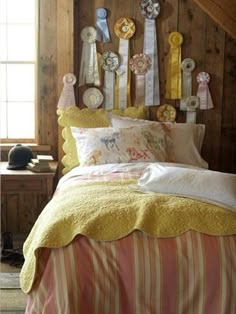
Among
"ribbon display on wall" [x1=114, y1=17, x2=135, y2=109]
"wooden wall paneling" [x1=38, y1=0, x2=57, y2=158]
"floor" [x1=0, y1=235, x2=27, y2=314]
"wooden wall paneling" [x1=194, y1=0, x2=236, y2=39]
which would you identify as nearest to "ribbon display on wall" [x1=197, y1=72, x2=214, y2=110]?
"wooden wall paneling" [x1=194, y1=0, x2=236, y2=39]

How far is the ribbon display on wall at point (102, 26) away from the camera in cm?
368

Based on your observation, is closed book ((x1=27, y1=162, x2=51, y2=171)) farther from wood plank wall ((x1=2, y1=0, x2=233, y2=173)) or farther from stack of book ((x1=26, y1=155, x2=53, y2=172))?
wood plank wall ((x1=2, y1=0, x2=233, y2=173))

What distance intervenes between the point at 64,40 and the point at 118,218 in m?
2.15

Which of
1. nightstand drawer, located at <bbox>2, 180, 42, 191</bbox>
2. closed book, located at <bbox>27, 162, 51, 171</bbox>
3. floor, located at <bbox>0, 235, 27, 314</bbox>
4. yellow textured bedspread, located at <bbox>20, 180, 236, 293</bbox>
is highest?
closed book, located at <bbox>27, 162, 51, 171</bbox>

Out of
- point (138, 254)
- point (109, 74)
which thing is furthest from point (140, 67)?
point (138, 254)

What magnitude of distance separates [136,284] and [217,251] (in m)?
0.36

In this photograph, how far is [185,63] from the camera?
3.77m

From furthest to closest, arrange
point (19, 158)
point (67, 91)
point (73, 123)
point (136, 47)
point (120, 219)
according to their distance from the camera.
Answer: point (136, 47) < point (67, 91) < point (73, 123) < point (19, 158) < point (120, 219)

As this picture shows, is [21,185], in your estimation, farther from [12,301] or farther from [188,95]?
[188,95]

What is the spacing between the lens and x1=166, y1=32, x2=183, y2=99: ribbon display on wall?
3.73m

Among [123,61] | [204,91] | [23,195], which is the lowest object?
[23,195]

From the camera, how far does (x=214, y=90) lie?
12.7 ft

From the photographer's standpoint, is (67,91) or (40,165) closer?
(40,165)

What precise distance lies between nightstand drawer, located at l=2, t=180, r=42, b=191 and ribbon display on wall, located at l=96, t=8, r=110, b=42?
1.35 meters
